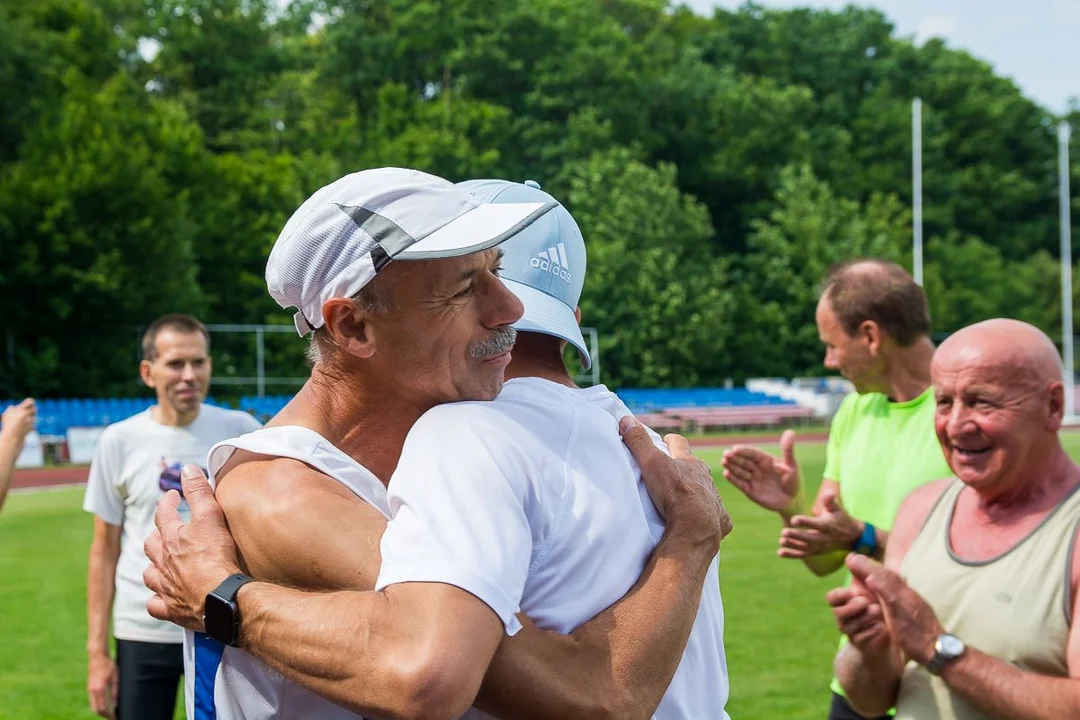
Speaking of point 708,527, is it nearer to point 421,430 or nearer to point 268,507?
point 421,430

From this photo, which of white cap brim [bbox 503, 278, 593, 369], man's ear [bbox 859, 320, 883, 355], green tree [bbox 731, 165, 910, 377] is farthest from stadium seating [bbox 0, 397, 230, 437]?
green tree [bbox 731, 165, 910, 377]

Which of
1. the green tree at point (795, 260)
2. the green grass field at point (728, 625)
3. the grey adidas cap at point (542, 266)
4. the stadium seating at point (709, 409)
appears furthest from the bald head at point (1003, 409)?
the green tree at point (795, 260)

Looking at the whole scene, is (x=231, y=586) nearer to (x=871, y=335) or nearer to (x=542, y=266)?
(x=542, y=266)

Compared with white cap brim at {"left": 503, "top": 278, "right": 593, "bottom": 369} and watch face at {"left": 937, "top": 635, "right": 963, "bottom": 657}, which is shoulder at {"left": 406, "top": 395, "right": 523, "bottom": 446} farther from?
watch face at {"left": 937, "top": 635, "right": 963, "bottom": 657}

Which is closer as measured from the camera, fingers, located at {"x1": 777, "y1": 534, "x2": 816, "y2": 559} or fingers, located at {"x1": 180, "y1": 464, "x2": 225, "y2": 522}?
fingers, located at {"x1": 180, "y1": 464, "x2": 225, "y2": 522}

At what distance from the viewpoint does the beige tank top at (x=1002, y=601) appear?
339 centimetres

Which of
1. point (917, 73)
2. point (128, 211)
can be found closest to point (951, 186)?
point (917, 73)

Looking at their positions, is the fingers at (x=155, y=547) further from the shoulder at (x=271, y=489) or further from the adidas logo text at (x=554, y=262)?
the adidas logo text at (x=554, y=262)

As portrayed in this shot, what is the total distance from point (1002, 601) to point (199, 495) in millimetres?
2303

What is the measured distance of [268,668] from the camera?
7.13ft

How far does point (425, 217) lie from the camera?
217 cm

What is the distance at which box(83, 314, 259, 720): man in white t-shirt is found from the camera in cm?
595

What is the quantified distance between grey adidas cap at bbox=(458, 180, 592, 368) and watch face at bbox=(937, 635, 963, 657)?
5.21ft

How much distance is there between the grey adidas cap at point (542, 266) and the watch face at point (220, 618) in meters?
0.73
